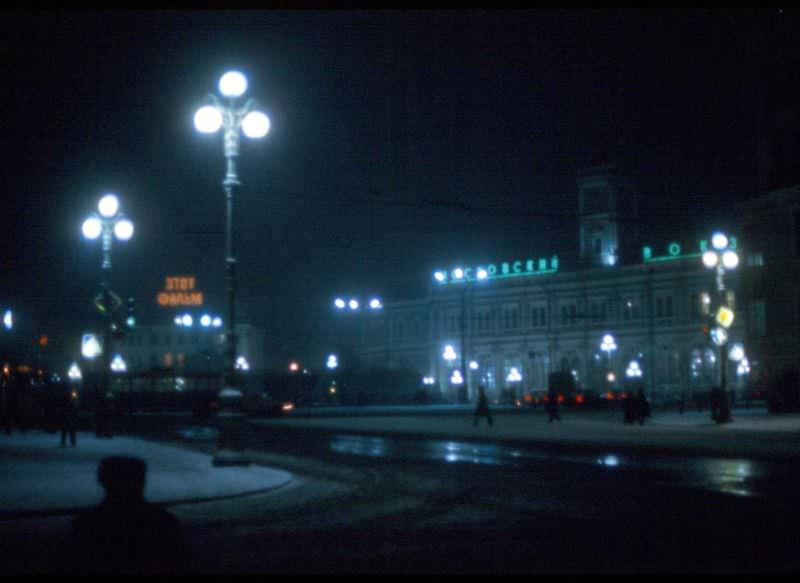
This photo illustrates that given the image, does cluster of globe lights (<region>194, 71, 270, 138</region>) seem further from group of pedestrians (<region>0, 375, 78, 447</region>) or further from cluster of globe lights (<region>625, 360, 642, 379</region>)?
cluster of globe lights (<region>625, 360, 642, 379</region>)

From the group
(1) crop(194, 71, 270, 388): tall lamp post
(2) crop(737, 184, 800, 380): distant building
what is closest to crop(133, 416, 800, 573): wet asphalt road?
(1) crop(194, 71, 270, 388): tall lamp post

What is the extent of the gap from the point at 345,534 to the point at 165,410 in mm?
69415

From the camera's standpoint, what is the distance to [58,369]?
250 ft

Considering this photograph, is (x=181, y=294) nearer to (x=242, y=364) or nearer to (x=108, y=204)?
(x=108, y=204)

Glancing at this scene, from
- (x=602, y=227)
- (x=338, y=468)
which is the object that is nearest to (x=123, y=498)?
(x=338, y=468)

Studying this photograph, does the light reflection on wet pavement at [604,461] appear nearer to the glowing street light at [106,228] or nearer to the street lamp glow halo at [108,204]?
the glowing street light at [106,228]

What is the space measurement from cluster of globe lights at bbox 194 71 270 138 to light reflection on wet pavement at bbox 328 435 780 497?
8834mm

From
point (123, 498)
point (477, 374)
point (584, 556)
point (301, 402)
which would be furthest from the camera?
point (477, 374)

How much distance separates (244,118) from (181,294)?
13063 mm

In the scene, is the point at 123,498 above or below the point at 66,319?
below

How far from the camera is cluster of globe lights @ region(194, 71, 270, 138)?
22766mm

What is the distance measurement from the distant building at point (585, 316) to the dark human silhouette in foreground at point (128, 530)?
9037 cm

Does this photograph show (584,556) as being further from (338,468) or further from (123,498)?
(338,468)

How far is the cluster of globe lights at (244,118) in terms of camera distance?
2277cm
